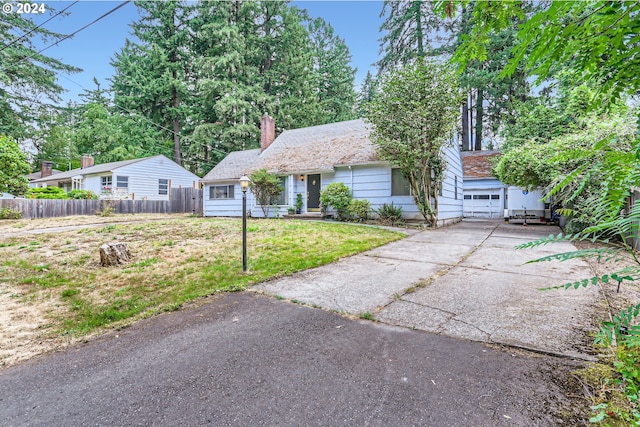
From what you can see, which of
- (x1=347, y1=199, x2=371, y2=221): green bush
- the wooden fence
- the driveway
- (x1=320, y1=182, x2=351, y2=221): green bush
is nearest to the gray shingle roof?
the wooden fence

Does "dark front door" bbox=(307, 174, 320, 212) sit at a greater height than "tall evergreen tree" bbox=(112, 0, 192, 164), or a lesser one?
lesser

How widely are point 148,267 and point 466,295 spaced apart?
5275 mm

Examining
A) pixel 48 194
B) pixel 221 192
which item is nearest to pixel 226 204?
pixel 221 192

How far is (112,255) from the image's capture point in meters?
5.44

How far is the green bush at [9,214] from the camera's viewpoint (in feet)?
45.5

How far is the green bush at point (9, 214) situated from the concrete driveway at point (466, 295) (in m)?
17.2

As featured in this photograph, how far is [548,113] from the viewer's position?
42.7 feet

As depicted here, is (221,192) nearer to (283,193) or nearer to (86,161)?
(283,193)

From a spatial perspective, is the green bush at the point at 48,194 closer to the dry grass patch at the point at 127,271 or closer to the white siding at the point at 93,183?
the white siding at the point at 93,183

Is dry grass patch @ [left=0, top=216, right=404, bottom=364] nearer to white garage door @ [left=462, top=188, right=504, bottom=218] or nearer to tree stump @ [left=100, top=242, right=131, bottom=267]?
tree stump @ [left=100, top=242, right=131, bottom=267]

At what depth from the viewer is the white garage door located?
1902cm

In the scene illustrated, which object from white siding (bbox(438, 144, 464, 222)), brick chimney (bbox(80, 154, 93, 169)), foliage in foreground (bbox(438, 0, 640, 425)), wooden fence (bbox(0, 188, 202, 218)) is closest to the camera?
foliage in foreground (bbox(438, 0, 640, 425))

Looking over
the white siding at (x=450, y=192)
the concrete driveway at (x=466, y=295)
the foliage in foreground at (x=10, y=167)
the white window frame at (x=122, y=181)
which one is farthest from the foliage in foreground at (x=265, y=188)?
the white window frame at (x=122, y=181)

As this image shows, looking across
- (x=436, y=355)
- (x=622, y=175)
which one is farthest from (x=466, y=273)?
(x=622, y=175)
